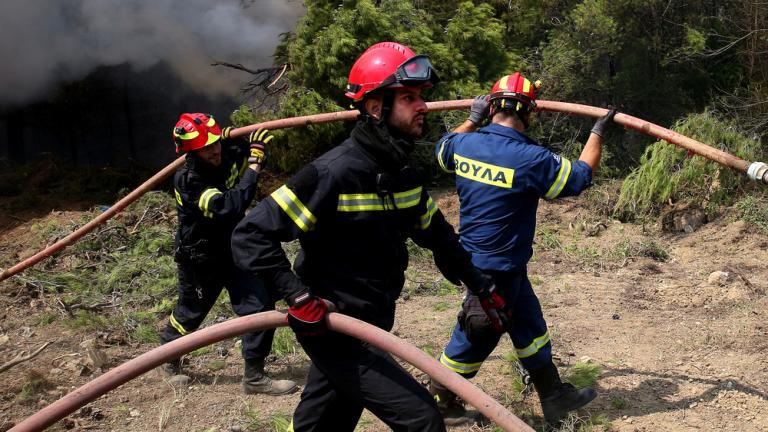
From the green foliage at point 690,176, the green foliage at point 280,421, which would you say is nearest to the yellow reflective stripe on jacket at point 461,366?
the green foliage at point 280,421

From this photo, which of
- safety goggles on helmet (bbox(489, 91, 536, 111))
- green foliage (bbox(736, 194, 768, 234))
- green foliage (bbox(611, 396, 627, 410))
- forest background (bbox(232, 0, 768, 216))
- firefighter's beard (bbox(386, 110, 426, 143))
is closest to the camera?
firefighter's beard (bbox(386, 110, 426, 143))

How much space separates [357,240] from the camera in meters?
3.17

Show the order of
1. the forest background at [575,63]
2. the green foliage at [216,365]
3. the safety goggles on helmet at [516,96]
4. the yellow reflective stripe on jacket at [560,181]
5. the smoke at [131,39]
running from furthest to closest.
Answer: the smoke at [131,39]
the forest background at [575,63]
the green foliage at [216,365]
the safety goggles on helmet at [516,96]
the yellow reflective stripe on jacket at [560,181]

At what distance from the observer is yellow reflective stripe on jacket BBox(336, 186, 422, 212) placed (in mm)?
3121

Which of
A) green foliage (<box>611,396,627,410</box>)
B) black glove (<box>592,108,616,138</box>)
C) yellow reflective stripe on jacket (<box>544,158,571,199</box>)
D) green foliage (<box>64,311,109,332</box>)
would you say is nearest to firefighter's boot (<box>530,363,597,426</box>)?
green foliage (<box>611,396,627,410</box>)

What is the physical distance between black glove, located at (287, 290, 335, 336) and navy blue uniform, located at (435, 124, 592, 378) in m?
1.30

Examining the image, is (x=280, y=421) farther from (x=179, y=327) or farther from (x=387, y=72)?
(x=387, y=72)

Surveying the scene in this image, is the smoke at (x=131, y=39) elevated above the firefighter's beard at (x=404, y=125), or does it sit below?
below

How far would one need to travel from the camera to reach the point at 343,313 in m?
3.24

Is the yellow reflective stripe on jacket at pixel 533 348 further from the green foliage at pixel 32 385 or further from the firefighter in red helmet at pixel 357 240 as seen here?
the green foliage at pixel 32 385

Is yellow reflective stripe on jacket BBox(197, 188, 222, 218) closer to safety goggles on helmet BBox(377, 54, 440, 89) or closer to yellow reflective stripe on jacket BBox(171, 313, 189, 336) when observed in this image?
yellow reflective stripe on jacket BBox(171, 313, 189, 336)

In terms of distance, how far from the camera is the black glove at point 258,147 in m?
5.06

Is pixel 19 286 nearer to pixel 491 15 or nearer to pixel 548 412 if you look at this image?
pixel 548 412

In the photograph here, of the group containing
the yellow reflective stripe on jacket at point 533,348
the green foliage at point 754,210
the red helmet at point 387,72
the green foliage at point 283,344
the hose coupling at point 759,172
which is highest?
the red helmet at point 387,72
